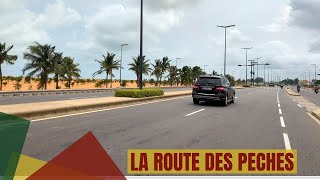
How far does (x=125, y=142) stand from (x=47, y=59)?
4371 centimetres

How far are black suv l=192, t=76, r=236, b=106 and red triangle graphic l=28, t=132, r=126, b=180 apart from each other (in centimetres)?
1485

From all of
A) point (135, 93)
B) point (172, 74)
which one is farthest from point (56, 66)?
point (172, 74)

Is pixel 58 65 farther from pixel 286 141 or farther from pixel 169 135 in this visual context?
pixel 286 141

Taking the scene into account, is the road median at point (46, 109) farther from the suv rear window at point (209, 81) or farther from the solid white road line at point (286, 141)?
the solid white road line at point (286, 141)

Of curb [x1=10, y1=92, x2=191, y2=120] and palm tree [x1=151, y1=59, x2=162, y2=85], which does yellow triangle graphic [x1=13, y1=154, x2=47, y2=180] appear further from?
palm tree [x1=151, y1=59, x2=162, y2=85]

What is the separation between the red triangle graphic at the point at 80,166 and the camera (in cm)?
610

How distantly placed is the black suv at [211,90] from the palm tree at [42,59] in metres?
31.0

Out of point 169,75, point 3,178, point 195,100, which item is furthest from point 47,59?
point 169,75

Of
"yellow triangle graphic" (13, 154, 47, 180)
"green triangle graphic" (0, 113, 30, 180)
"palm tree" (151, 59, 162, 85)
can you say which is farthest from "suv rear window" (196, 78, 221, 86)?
"palm tree" (151, 59, 162, 85)

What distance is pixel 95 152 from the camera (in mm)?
8109

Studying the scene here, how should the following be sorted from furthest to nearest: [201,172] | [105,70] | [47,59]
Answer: [105,70] < [47,59] < [201,172]

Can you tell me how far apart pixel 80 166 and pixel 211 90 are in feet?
54.8

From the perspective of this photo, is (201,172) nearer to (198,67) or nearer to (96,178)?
(96,178)

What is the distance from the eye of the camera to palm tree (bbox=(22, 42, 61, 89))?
49250mm
